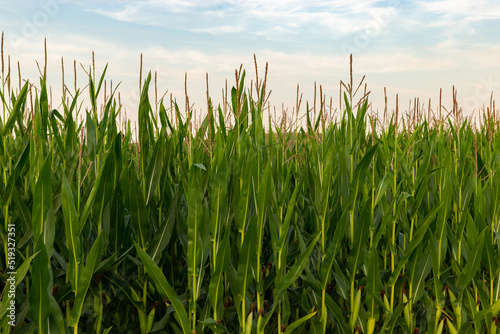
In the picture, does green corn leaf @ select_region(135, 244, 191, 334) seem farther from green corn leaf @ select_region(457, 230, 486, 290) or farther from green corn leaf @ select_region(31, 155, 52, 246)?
green corn leaf @ select_region(457, 230, 486, 290)

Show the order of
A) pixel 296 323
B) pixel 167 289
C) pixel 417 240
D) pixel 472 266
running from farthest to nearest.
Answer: pixel 472 266
pixel 417 240
pixel 296 323
pixel 167 289

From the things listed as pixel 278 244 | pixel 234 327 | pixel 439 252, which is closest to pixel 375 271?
pixel 439 252

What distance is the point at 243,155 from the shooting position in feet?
5.74

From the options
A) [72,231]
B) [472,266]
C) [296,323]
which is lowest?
[296,323]

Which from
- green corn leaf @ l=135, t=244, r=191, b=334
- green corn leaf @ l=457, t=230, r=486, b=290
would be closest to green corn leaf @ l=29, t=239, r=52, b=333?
green corn leaf @ l=135, t=244, r=191, b=334

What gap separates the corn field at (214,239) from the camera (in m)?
1.63

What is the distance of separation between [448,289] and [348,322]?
58 cm

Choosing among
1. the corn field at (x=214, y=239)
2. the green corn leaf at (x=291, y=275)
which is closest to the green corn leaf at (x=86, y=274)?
the corn field at (x=214, y=239)

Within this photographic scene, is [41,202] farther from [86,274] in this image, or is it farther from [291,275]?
[291,275]

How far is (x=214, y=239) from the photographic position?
166 cm

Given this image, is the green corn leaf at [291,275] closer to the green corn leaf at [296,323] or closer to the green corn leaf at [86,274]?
the green corn leaf at [296,323]

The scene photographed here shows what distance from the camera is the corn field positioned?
5.34 feet

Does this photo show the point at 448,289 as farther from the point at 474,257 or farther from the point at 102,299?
the point at 102,299

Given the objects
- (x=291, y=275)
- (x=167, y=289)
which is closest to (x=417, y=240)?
(x=291, y=275)
